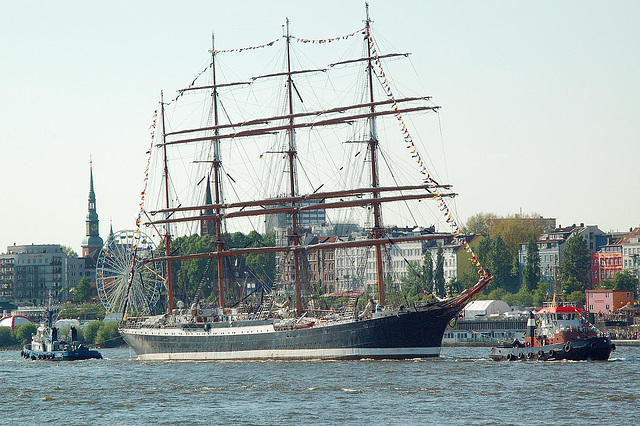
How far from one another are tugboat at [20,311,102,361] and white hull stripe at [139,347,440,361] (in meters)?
18.6

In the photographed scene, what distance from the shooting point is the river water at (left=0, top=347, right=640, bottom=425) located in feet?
218

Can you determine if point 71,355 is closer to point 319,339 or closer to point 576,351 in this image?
point 319,339

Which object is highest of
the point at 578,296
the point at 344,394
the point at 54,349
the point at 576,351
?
the point at 578,296

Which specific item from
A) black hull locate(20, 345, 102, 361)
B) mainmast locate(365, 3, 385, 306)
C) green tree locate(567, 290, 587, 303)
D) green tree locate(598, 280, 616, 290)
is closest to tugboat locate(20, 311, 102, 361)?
black hull locate(20, 345, 102, 361)

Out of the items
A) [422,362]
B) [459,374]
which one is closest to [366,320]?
[422,362]

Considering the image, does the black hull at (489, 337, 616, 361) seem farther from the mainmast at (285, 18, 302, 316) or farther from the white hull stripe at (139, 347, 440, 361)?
the mainmast at (285, 18, 302, 316)

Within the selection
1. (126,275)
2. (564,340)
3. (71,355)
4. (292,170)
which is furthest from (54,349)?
(564,340)

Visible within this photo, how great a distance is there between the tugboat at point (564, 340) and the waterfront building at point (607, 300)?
8852 centimetres

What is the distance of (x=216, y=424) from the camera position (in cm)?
6494

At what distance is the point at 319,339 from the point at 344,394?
107 ft

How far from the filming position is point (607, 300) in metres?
188

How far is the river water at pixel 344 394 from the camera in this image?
2611 inches

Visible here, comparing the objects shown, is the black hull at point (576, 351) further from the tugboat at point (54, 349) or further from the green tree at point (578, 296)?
the green tree at point (578, 296)

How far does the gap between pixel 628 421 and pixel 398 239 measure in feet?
176
